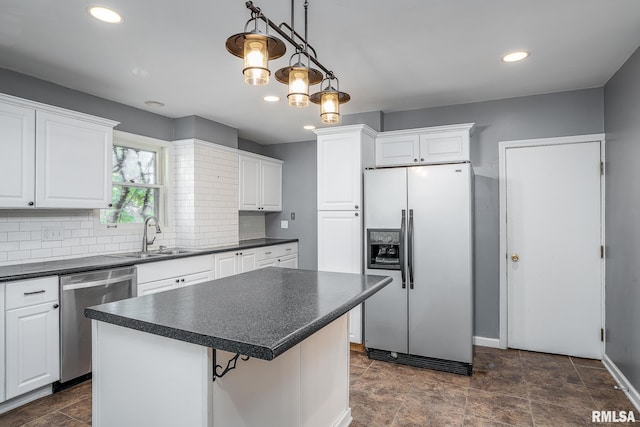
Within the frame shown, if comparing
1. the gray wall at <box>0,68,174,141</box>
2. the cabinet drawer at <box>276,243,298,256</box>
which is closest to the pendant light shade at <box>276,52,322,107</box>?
the gray wall at <box>0,68,174,141</box>

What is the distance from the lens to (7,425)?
230 centimetres

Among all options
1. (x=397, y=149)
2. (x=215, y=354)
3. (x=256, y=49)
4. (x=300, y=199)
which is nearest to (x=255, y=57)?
(x=256, y=49)

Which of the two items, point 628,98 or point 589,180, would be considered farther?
point 589,180

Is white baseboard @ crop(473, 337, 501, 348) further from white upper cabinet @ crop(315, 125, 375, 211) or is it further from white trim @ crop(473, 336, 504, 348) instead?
white upper cabinet @ crop(315, 125, 375, 211)

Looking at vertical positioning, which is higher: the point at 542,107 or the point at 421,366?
the point at 542,107

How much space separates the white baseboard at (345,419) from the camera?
86.4 inches

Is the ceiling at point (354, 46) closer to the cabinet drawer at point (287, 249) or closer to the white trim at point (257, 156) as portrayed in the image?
the white trim at point (257, 156)

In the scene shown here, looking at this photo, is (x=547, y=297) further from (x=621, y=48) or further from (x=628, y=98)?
(x=621, y=48)

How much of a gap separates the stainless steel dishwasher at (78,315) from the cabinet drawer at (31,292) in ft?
0.20

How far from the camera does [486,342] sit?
3664mm

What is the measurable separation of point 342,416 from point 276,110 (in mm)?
3076

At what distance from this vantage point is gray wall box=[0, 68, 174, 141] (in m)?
2.87

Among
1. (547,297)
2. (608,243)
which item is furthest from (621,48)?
(547,297)

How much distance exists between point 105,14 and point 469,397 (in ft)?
11.5
